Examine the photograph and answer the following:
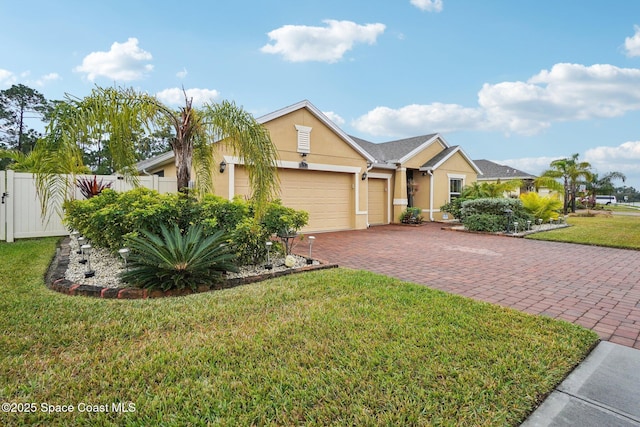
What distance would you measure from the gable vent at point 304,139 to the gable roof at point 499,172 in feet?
68.4

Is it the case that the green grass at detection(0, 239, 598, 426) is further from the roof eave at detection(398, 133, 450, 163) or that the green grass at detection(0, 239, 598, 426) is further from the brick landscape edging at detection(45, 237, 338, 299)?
the roof eave at detection(398, 133, 450, 163)

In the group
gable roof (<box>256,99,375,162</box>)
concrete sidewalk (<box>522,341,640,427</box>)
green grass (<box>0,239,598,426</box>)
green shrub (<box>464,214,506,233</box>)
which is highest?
gable roof (<box>256,99,375,162</box>)

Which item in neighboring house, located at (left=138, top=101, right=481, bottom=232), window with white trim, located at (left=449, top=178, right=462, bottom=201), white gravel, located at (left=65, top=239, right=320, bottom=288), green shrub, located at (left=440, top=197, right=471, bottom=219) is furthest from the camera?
window with white trim, located at (left=449, top=178, right=462, bottom=201)

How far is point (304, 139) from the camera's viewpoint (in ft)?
38.9

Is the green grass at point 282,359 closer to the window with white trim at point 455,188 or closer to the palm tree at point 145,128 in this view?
the palm tree at point 145,128

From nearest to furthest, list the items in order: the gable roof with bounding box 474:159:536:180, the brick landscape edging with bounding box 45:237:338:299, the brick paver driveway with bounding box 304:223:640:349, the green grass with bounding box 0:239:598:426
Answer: the green grass with bounding box 0:239:598:426 → the brick paver driveway with bounding box 304:223:640:349 → the brick landscape edging with bounding box 45:237:338:299 → the gable roof with bounding box 474:159:536:180

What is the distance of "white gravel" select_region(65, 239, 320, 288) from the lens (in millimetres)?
4879

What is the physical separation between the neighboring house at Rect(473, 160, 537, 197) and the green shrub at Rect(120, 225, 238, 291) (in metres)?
24.0

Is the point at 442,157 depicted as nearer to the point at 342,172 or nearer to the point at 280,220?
the point at 342,172

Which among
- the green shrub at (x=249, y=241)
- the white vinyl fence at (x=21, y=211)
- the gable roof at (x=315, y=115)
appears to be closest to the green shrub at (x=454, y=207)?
the gable roof at (x=315, y=115)

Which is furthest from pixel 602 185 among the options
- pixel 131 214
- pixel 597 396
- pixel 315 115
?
pixel 131 214

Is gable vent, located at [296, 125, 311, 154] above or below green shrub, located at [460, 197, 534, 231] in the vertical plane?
above

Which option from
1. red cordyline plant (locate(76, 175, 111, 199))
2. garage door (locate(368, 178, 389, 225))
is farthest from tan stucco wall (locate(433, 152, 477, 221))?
red cordyline plant (locate(76, 175, 111, 199))

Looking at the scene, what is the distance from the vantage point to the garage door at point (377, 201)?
15.8m
